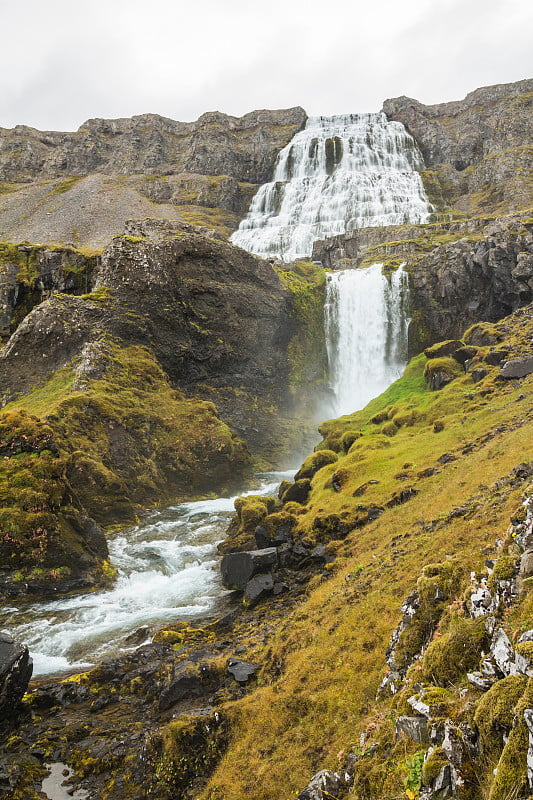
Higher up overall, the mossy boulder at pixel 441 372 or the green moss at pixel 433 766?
the mossy boulder at pixel 441 372

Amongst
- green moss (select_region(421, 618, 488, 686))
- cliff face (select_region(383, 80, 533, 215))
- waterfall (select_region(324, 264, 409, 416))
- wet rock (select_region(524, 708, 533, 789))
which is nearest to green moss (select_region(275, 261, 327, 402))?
waterfall (select_region(324, 264, 409, 416))

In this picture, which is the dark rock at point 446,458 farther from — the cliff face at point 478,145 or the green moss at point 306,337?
the cliff face at point 478,145

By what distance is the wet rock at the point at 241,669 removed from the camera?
1243 cm

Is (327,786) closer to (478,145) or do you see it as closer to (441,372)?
(441,372)

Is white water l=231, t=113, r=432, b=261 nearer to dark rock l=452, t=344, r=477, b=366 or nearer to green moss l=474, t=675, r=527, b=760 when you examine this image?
dark rock l=452, t=344, r=477, b=366

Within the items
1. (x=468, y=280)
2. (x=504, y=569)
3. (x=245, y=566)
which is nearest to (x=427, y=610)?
(x=504, y=569)

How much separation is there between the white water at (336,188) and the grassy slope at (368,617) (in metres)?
67.6

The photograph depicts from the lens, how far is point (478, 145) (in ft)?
366

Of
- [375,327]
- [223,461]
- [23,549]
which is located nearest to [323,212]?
[375,327]

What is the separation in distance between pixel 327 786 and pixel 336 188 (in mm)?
102386

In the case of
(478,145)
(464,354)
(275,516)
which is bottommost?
(275,516)

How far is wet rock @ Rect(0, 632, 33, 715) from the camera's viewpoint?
41.5ft

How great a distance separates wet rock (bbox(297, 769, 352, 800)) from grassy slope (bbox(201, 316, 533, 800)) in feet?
1.58

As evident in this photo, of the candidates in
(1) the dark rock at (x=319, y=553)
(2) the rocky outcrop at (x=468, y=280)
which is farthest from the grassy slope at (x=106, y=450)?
(2) the rocky outcrop at (x=468, y=280)
